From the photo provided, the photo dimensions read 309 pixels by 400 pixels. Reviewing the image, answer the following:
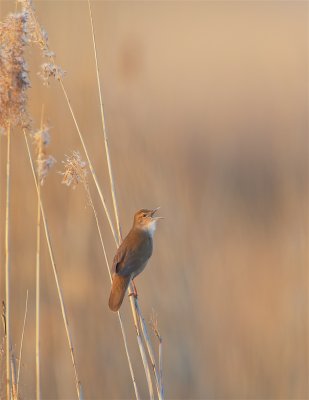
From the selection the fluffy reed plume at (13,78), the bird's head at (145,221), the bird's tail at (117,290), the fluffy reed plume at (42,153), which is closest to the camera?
the fluffy reed plume at (42,153)

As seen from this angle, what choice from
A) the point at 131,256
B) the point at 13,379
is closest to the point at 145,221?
the point at 131,256

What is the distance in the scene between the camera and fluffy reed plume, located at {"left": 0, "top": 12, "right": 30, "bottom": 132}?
181 cm

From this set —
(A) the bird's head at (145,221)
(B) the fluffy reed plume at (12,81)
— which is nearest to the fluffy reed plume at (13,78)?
(B) the fluffy reed plume at (12,81)

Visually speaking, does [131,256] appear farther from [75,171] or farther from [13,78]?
[13,78]

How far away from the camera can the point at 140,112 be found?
187 inches

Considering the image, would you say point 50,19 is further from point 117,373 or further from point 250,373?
point 250,373

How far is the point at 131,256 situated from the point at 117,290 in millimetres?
190

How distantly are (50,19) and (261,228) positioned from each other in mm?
2374

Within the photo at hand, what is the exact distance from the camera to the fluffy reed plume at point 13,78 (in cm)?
181

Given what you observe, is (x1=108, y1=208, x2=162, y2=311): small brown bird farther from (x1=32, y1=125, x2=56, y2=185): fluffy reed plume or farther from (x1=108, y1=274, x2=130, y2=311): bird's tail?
(x1=32, y1=125, x2=56, y2=185): fluffy reed plume

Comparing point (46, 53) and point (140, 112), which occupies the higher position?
point (46, 53)

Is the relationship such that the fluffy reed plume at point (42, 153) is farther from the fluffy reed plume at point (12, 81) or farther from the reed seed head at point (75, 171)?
the reed seed head at point (75, 171)

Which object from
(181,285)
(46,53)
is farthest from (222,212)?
(46,53)

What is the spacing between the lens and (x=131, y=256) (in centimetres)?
256
